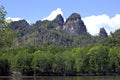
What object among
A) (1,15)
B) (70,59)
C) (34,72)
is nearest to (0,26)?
(1,15)

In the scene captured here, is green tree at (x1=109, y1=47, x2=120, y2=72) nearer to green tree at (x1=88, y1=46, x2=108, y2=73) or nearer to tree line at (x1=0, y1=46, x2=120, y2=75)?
tree line at (x1=0, y1=46, x2=120, y2=75)

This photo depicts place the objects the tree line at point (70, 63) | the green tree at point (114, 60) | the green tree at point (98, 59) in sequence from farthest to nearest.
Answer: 1. the green tree at point (98, 59)
2. the green tree at point (114, 60)
3. the tree line at point (70, 63)

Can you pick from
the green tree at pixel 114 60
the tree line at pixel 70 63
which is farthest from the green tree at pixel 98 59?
the green tree at pixel 114 60

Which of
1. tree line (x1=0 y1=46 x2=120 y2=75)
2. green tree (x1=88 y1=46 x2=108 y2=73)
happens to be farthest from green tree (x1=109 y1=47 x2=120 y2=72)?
green tree (x1=88 y1=46 x2=108 y2=73)

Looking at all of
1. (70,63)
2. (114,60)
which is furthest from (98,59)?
(70,63)

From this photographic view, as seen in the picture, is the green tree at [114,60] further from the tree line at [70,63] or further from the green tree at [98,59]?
the green tree at [98,59]

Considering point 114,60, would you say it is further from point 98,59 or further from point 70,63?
point 70,63

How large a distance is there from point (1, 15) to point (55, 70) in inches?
4629

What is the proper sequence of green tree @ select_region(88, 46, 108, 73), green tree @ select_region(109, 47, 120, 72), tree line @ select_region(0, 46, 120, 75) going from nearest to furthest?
tree line @ select_region(0, 46, 120, 75), green tree @ select_region(109, 47, 120, 72), green tree @ select_region(88, 46, 108, 73)

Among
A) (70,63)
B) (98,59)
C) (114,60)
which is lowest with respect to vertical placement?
(70,63)

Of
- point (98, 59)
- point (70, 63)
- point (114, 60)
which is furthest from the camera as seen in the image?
point (98, 59)

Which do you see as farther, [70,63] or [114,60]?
[70,63]

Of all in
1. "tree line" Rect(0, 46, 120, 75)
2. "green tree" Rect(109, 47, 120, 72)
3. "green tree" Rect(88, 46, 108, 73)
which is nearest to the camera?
"tree line" Rect(0, 46, 120, 75)

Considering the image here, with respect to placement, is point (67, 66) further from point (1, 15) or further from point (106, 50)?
point (1, 15)
